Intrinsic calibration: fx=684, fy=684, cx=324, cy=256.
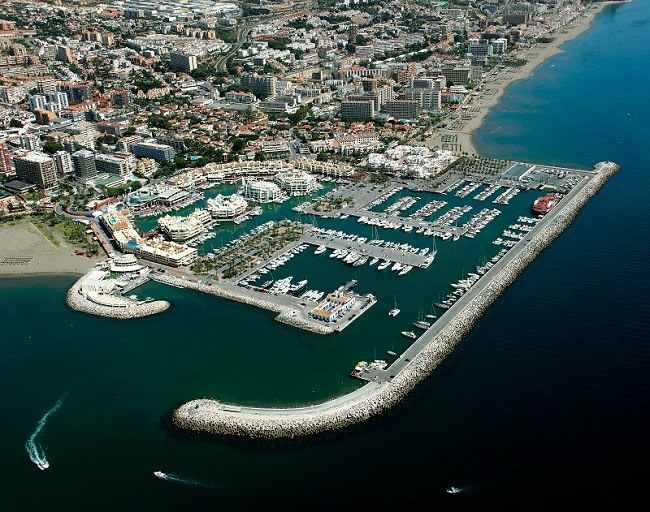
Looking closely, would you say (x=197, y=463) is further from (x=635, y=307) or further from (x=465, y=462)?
(x=635, y=307)

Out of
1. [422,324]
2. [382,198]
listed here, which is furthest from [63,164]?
[422,324]

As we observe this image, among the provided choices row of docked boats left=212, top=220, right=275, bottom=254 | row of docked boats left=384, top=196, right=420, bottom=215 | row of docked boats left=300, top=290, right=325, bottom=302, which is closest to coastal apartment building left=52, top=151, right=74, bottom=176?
row of docked boats left=212, top=220, right=275, bottom=254

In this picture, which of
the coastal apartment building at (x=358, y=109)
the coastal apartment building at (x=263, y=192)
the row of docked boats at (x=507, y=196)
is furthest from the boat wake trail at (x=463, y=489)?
the coastal apartment building at (x=358, y=109)

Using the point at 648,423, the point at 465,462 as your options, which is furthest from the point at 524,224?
the point at 465,462

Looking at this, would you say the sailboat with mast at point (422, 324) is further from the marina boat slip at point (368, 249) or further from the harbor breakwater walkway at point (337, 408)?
the marina boat slip at point (368, 249)

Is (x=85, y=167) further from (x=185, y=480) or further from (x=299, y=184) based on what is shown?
(x=185, y=480)

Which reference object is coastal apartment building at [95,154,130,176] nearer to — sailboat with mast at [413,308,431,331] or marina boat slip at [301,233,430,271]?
marina boat slip at [301,233,430,271]
